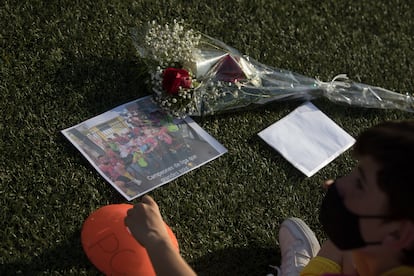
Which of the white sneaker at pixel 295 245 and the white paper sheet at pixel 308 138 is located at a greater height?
the white paper sheet at pixel 308 138

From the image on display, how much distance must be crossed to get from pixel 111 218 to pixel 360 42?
87.5 inches

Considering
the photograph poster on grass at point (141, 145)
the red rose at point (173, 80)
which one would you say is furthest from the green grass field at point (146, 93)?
the red rose at point (173, 80)

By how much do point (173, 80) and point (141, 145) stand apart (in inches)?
14.3

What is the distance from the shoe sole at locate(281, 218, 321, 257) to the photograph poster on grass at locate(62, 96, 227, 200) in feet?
1.63

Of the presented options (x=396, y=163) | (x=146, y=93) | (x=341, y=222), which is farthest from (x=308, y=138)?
(x=396, y=163)

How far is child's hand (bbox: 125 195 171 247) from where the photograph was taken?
1.92m

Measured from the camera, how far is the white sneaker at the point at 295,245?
96.6 inches

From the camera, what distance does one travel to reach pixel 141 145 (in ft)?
9.02

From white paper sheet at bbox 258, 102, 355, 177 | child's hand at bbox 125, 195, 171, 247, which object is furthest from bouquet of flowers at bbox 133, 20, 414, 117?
child's hand at bbox 125, 195, 171, 247

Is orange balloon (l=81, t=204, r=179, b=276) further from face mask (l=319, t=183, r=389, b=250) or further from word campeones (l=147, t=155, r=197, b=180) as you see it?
face mask (l=319, t=183, r=389, b=250)

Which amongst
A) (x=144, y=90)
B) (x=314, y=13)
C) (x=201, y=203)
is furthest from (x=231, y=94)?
(x=314, y=13)

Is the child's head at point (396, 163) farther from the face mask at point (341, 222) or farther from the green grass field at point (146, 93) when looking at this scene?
the green grass field at point (146, 93)

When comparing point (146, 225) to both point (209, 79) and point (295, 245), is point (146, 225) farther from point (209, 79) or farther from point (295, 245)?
point (209, 79)

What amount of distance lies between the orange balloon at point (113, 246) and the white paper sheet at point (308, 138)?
1.03m
